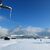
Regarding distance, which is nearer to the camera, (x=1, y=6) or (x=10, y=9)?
(x=1, y=6)

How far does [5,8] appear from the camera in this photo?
37.4 meters

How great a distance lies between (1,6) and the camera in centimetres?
3591

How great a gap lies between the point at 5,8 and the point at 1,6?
5.40 ft

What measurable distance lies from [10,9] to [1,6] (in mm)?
3428

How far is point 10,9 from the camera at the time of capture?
3888 cm

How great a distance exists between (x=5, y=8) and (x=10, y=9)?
1.80 meters
